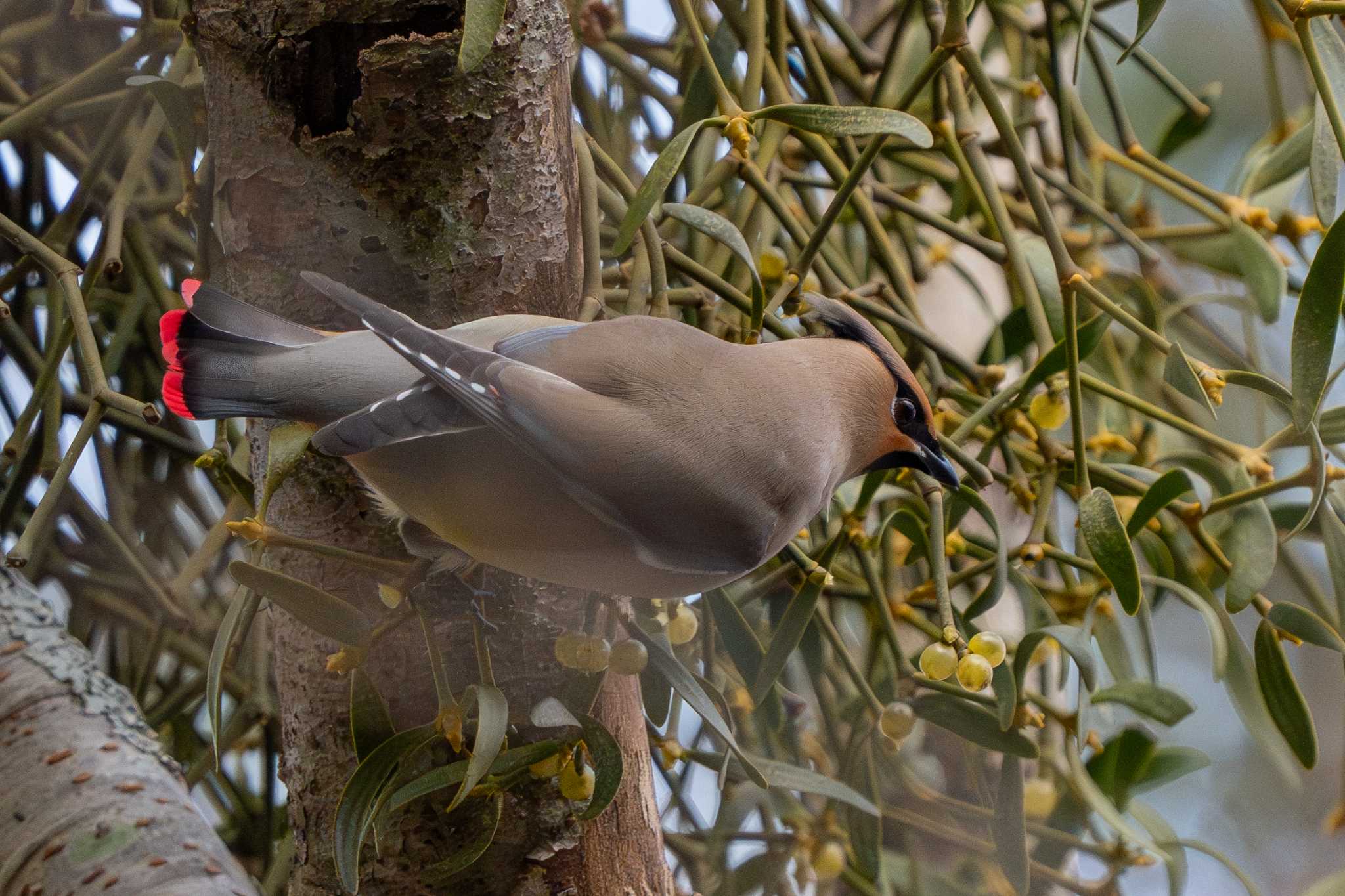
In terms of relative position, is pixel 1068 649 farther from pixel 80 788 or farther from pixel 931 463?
pixel 80 788

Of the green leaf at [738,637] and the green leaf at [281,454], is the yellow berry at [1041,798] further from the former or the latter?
the green leaf at [281,454]

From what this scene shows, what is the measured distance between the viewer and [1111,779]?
945 mm

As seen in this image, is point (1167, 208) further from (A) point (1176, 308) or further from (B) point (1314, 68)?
(B) point (1314, 68)

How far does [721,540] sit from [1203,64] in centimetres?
237

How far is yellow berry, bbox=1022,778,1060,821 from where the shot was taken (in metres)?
1.05

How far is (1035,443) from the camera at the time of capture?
95cm

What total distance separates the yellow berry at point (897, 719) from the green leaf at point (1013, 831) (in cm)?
8

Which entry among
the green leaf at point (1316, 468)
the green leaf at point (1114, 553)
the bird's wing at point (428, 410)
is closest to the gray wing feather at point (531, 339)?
the bird's wing at point (428, 410)

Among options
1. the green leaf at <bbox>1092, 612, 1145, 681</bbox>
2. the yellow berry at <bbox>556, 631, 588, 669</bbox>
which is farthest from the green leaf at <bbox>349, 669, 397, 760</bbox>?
the green leaf at <bbox>1092, 612, 1145, 681</bbox>

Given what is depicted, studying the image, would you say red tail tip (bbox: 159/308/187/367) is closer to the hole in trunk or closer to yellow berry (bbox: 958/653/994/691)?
the hole in trunk

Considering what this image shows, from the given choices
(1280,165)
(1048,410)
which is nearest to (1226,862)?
(1048,410)

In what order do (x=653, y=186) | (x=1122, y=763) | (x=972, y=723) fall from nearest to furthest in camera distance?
1. (x=653, y=186)
2. (x=972, y=723)
3. (x=1122, y=763)

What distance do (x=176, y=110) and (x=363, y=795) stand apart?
1.50 feet

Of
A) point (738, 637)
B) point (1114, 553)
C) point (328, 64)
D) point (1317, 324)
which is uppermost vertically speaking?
point (328, 64)
